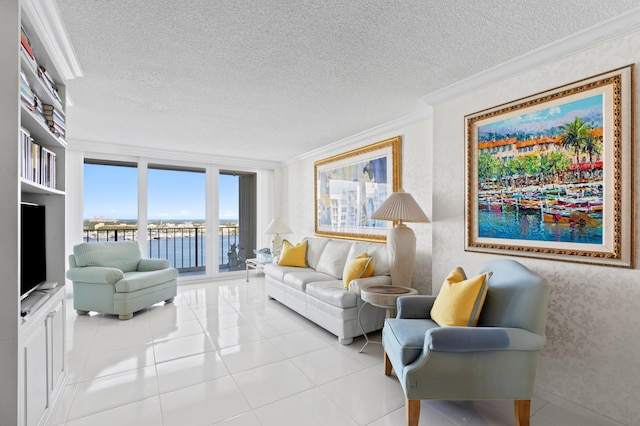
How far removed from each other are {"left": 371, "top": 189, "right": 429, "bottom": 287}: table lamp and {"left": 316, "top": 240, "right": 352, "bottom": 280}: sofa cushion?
1.03m

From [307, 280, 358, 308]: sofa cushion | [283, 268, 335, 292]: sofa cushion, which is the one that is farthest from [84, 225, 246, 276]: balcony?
[307, 280, 358, 308]: sofa cushion

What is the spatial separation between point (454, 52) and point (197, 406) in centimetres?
303

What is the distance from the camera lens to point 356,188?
4410 millimetres

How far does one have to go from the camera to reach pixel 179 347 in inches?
116

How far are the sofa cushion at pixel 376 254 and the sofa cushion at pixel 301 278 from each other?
43 cm

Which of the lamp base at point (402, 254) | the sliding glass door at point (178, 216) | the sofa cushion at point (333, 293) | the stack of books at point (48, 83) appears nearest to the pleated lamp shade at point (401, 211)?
the lamp base at point (402, 254)

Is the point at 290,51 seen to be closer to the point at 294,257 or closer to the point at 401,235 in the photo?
the point at 401,235

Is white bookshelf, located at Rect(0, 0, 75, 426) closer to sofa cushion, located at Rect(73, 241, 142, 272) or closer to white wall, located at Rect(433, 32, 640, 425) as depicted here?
sofa cushion, located at Rect(73, 241, 142, 272)

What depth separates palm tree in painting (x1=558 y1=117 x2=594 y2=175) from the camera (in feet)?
6.44

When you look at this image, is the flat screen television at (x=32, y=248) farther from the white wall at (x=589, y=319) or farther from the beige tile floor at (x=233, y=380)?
the white wall at (x=589, y=319)

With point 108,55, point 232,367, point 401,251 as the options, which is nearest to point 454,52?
point 401,251

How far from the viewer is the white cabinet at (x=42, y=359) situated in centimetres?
147

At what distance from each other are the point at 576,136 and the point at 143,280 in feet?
15.2

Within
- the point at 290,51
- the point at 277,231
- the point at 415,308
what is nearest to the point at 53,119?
the point at 290,51
